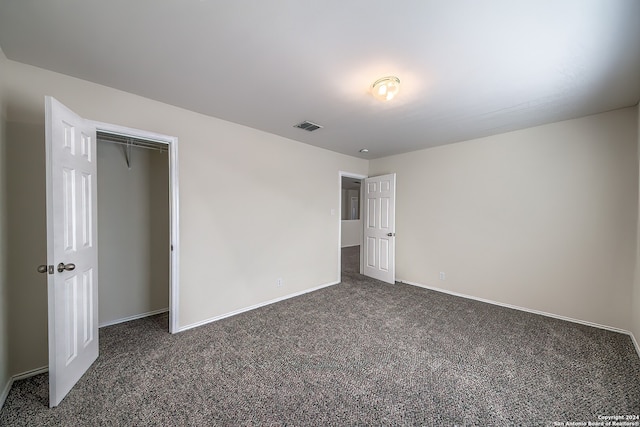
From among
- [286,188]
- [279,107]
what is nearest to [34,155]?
[279,107]

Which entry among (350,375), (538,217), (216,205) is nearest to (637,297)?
(538,217)

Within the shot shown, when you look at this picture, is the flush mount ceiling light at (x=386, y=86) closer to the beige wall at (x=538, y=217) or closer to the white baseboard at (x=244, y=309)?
the beige wall at (x=538, y=217)

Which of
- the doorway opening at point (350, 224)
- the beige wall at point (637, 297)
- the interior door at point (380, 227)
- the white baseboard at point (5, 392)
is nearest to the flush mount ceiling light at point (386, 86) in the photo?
the interior door at point (380, 227)

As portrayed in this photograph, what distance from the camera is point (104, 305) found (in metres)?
2.75

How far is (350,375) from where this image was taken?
193cm

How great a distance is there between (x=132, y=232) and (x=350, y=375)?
9.78 ft

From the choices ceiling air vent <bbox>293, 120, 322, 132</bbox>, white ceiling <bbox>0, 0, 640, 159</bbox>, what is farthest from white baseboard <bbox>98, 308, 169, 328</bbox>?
ceiling air vent <bbox>293, 120, 322, 132</bbox>

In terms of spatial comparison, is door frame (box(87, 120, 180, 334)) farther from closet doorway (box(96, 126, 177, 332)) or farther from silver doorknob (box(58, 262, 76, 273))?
silver doorknob (box(58, 262, 76, 273))

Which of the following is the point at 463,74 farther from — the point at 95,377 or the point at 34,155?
the point at 95,377

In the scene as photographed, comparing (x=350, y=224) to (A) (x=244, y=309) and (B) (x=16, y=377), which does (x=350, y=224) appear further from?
(B) (x=16, y=377)

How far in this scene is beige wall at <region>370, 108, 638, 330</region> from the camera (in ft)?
8.57

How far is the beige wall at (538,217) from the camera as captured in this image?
261 cm

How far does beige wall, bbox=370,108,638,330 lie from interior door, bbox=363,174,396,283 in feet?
1.35

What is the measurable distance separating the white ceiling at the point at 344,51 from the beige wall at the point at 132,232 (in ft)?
3.32
